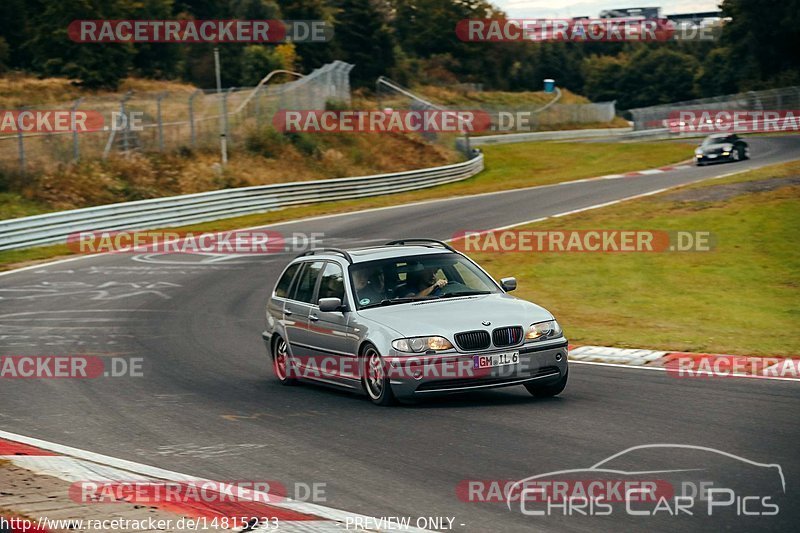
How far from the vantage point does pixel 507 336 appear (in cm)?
1018

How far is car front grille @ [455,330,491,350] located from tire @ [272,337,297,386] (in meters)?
3.04

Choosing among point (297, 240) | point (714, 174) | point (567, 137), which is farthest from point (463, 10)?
point (297, 240)

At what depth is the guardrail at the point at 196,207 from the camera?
29.3 metres

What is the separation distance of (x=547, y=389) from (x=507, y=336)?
0.84 m

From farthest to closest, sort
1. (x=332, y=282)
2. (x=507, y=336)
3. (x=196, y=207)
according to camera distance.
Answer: (x=196, y=207), (x=332, y=282), (x=507, y=336)

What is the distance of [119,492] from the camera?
7156 millimetres

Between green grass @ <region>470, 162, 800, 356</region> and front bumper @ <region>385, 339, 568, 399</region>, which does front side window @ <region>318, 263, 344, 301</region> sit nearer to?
front bumper @ <region>385, 339, 568, 399</region>

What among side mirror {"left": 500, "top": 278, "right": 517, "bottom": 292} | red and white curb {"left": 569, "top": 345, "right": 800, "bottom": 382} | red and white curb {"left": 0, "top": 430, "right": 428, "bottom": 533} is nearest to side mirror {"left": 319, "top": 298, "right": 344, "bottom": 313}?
side mirror {"left": 500, "top": 278, "right": 517, "bottom": 292}

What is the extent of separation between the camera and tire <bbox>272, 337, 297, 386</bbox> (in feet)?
41.3

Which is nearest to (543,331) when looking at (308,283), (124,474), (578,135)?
(308,283)

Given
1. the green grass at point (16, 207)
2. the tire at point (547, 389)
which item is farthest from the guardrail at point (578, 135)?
the tire at point (547, 389)

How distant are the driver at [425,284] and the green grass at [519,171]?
17.0 metres

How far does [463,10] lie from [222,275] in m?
101

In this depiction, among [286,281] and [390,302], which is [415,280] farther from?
[286,281]
